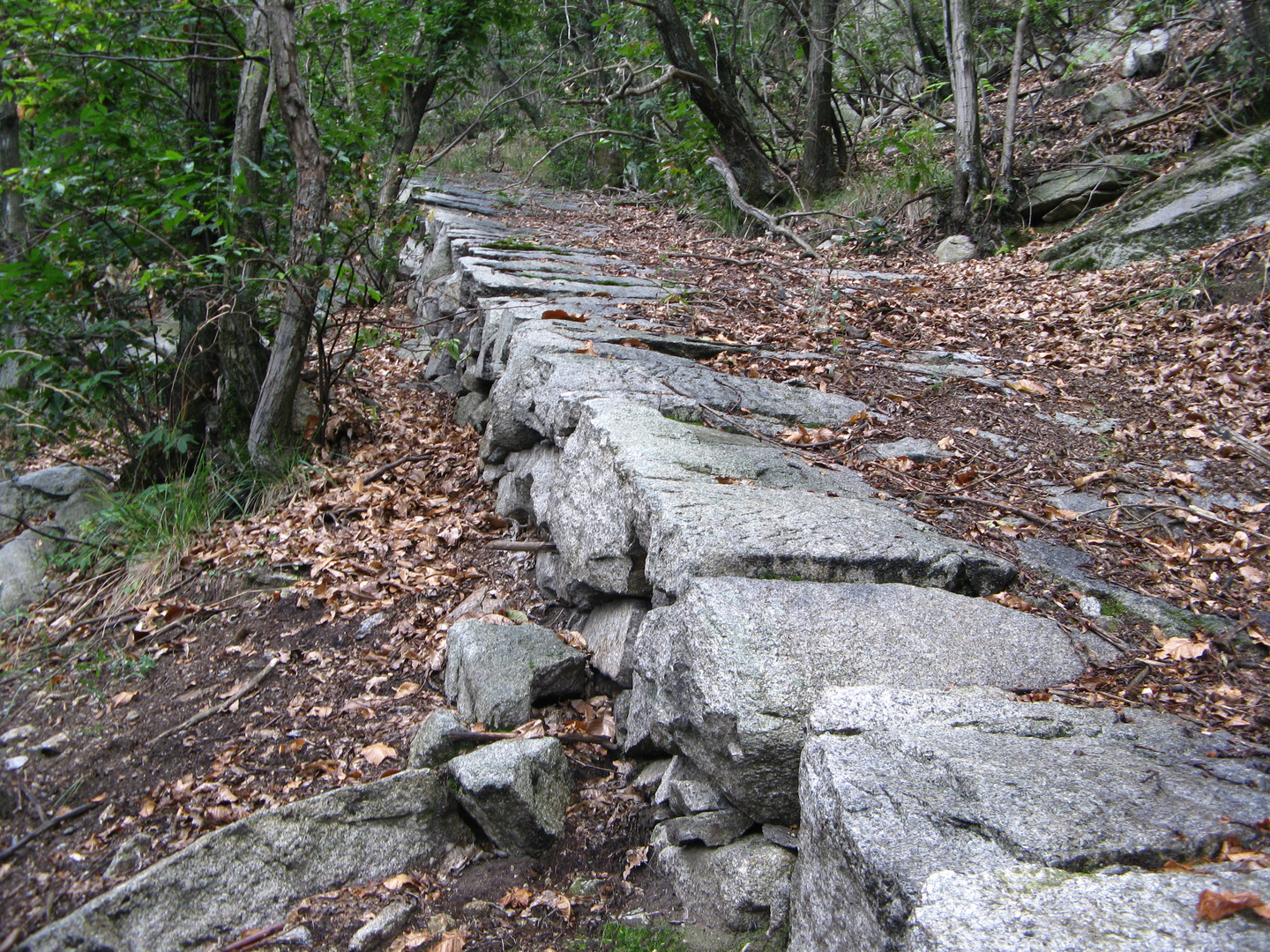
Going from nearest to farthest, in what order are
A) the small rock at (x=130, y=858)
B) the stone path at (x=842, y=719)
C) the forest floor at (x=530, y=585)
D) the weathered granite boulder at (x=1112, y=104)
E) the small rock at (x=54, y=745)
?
the stone path at (x=842, y=719) → the forest floor at (x=530, y=585) → the small rock at (x=130, y=858) → the small rock at (x=54, y=745) → the weathered granite boulder at (x=1112, y=104)

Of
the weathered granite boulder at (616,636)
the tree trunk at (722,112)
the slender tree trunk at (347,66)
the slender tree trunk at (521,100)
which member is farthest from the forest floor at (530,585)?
the slender tree trunk at (521,100)

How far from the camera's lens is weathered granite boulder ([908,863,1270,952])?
141 centimetres

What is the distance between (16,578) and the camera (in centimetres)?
491

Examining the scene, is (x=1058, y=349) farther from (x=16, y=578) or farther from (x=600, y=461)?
(x=16, y=578)

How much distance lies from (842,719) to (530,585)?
2.34 meters

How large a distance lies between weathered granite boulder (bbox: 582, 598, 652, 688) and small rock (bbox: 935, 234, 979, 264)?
6.62m

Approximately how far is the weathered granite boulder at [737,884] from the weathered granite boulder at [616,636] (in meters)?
0.80

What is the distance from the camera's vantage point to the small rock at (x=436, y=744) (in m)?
2.98

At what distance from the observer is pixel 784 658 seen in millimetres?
2414

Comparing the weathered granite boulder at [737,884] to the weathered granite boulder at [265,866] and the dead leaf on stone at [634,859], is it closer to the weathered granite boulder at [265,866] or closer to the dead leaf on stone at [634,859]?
the dead leaf on stone at [634,859]

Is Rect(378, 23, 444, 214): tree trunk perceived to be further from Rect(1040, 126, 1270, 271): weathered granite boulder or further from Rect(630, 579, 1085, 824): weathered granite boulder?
Rect(630, 579, 1085, 824): weathered granite boulder

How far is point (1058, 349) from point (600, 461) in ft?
12.9

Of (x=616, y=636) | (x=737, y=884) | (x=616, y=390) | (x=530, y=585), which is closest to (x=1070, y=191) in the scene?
(x=616, y=390)

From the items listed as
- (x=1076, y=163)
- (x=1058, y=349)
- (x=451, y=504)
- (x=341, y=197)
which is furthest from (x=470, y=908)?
(x=1076, y=163)
